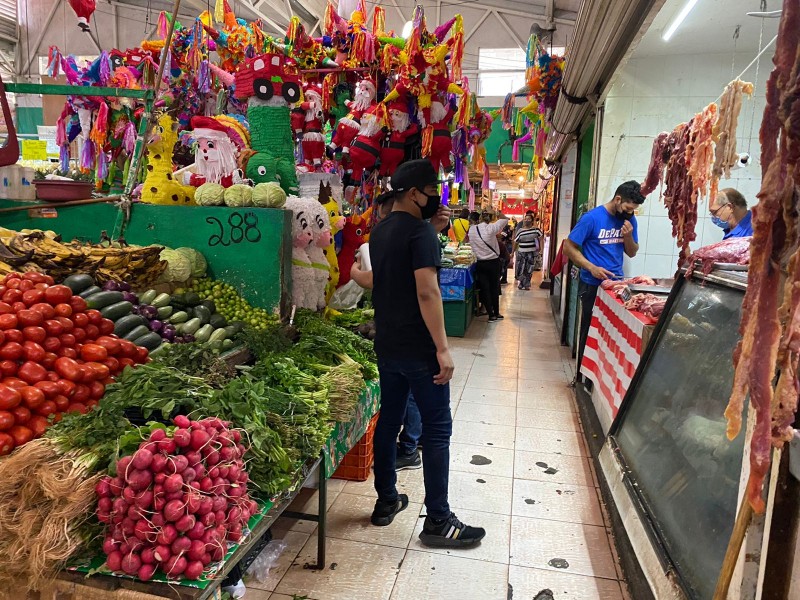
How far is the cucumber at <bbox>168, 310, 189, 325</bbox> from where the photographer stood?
2.91 metres

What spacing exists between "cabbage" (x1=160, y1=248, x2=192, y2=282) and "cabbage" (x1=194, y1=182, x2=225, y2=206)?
40 centimetres

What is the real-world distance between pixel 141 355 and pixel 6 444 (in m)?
0.72

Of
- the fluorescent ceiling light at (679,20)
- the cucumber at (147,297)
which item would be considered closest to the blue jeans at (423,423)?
the cucumber at (147,297)

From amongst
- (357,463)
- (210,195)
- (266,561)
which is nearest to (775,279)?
(266,561)

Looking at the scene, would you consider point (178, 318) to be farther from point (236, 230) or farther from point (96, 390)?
point (96, 390)

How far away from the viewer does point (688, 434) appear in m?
2.10

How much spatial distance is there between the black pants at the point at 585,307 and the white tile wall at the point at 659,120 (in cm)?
89

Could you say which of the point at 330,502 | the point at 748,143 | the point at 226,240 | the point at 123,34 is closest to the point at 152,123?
the point at 226,240

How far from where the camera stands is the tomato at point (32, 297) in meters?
2.12

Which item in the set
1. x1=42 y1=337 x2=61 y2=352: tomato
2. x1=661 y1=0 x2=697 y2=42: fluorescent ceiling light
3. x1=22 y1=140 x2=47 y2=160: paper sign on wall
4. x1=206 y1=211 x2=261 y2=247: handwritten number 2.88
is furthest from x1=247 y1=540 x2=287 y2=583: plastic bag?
x1=22 y1=140 x2=47 y2=160: paper sign on wall

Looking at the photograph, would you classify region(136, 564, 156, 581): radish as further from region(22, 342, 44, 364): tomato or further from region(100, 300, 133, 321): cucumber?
region(100, 300, 133, 321): cucumber

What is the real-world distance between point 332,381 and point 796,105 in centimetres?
224

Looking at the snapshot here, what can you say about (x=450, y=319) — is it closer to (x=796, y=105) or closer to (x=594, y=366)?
(x=594, y=366)

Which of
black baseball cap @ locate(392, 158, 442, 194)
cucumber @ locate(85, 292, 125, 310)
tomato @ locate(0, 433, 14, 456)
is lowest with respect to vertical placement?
tomato @ locate(0, 433, 14, 456)
